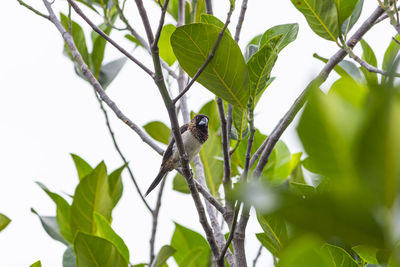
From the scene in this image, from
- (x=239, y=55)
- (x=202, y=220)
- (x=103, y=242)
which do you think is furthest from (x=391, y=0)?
(x=103, y=242)

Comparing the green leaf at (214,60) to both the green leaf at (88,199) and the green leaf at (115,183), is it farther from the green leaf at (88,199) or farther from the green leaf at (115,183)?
the green leaf at (115,183)

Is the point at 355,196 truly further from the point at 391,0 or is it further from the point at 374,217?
the point at 391,0

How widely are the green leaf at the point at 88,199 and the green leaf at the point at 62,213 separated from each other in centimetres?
17

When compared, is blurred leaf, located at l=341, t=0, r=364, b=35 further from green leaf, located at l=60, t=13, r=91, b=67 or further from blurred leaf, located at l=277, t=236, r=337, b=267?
green leaf, located at l=60, t=13, r=91, b=67

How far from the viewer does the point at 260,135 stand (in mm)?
2943

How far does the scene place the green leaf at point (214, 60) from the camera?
5.95ft

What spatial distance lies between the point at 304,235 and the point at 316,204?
64 mm

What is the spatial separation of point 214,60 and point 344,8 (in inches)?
20.1

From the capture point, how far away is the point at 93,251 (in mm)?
1729

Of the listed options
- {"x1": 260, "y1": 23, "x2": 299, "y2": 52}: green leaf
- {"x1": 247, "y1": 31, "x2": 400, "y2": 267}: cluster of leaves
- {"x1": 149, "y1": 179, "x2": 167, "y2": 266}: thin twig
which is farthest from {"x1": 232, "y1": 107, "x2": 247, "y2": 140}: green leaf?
{"x1": 247, "y1": 31, "x2": 400, "y2": 267}: cluster of leaves

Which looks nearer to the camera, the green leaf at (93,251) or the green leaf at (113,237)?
the green leaf at (93,251)

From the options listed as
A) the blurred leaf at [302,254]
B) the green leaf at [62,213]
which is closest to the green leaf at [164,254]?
the green leaf at [62,213]

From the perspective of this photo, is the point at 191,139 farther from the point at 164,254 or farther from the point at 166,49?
the point at 164,254

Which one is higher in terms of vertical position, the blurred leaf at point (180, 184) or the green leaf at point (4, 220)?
the green leaf at point (4, 220)
